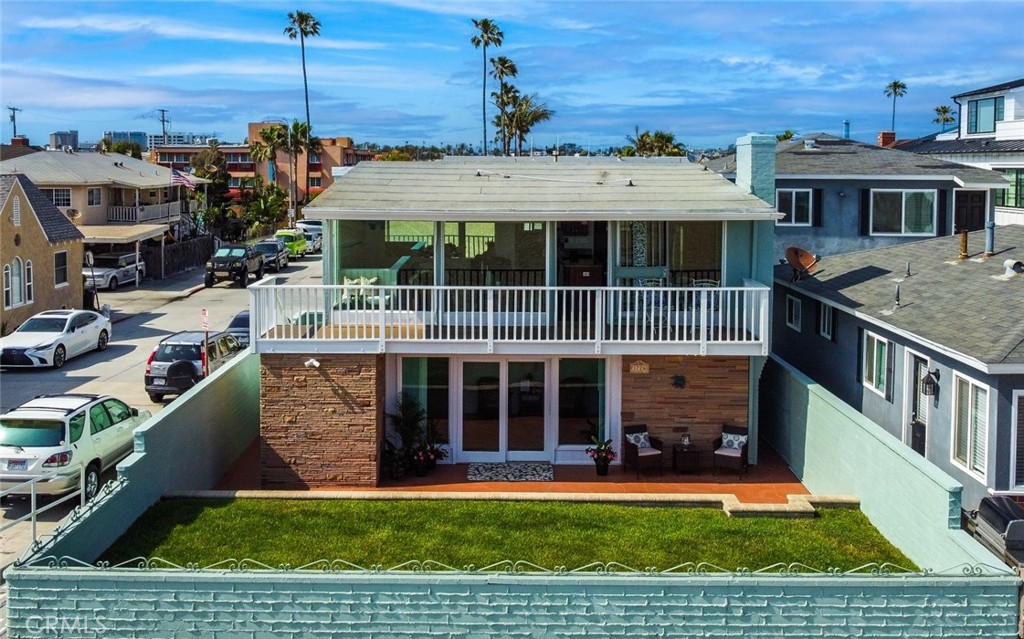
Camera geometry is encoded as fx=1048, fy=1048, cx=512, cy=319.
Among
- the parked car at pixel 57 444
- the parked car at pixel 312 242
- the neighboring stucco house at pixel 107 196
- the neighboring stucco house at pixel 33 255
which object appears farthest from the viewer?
the parked car at pixel 312 242

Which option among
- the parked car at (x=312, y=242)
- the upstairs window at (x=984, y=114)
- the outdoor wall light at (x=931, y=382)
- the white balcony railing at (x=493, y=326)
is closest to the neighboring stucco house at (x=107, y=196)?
the parked car at (x=312, y=242)

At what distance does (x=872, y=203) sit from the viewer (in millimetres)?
28078

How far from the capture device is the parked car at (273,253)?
168 feet

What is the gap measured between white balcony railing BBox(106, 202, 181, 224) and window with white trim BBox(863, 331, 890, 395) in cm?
4033

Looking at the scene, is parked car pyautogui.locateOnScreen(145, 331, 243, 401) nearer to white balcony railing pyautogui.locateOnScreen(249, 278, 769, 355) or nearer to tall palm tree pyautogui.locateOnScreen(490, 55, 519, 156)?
white balcony railing pyautogui.locateOnScreen(249, 278, 769, 355)

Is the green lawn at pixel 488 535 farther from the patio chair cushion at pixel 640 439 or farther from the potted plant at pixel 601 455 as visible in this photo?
the patio chair cushion at pixel 640 439

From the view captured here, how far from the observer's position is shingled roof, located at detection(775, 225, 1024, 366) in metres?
14.3

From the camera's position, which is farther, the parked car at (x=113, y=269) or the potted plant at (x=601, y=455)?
the parked car at (x=113, y=269)

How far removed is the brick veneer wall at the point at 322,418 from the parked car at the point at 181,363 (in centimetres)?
726

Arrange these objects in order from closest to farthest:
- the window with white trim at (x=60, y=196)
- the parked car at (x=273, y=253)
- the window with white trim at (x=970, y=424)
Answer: the window with white trim at (x=970, y=424) → the window with white trim at (x=60, y=196) → the parked car at (x=273, y=253)

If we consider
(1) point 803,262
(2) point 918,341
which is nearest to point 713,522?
(2) point 918,341

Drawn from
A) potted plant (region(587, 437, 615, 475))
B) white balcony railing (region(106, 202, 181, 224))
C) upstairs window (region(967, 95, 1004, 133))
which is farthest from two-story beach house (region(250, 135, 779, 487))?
white balcony railing (region(106, 202, 181, 224))
